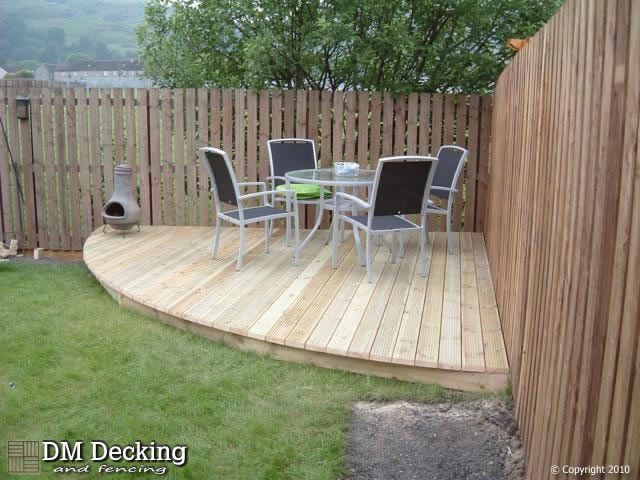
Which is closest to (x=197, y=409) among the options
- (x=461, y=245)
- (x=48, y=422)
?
(x=48, y=422)

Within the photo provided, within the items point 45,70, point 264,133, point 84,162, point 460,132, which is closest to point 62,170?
point 84,162

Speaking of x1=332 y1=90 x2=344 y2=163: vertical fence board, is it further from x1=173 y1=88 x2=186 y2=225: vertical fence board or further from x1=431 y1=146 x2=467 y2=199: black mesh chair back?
x1=173 y1=88 x2=186 y2=225: vertical fence board

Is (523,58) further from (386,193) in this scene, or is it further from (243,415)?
(243,415)

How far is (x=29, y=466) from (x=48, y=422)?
40 cm

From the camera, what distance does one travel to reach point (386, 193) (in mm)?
4793

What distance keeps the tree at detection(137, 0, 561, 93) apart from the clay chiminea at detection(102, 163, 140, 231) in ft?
5.55

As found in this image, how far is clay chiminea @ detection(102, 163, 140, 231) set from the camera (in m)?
6.56

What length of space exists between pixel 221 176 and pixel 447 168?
2.10 metres

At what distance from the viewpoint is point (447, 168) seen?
238 inches

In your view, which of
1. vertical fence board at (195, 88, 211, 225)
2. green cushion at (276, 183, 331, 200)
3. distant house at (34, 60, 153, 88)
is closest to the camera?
green cushion at (276, 183, 331, 200)

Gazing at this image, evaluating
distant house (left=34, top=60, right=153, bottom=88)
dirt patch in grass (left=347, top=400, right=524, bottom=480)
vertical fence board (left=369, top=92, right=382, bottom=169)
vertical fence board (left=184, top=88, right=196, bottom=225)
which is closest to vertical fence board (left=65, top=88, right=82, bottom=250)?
vertical fence board (left=184, top=88, right=196, bottom=225)

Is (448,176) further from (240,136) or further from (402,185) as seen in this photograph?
(240,136)

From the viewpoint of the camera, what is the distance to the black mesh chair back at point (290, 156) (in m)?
6.71

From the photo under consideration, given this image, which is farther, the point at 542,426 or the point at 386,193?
the point at 386,193
